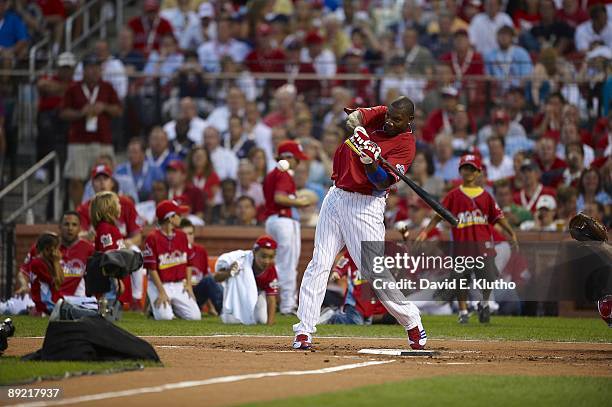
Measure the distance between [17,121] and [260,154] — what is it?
4.57 m

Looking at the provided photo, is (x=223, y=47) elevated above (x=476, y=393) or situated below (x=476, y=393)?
above

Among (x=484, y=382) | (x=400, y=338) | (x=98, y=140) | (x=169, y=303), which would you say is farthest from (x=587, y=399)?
(x=98, y=140)

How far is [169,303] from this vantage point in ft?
53.7

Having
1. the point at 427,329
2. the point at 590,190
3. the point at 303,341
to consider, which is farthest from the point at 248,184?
the point at 303,341

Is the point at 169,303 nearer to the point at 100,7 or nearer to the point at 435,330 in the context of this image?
the point at 435,330

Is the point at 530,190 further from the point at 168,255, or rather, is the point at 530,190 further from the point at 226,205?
the point at 168,255

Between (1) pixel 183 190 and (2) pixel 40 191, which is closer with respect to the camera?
(1) pixel 183 190

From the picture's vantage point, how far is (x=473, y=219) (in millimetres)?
16016

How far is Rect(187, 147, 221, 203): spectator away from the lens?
20125 millimetres

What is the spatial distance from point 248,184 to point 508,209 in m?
4.31

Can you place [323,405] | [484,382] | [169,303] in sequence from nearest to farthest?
[323,405] < [484,382] < [169,303]

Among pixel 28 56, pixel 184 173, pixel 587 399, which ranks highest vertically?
pixel 28 56

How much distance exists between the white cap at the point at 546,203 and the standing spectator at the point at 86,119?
289 inches

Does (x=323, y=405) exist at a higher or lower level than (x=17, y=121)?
lower
